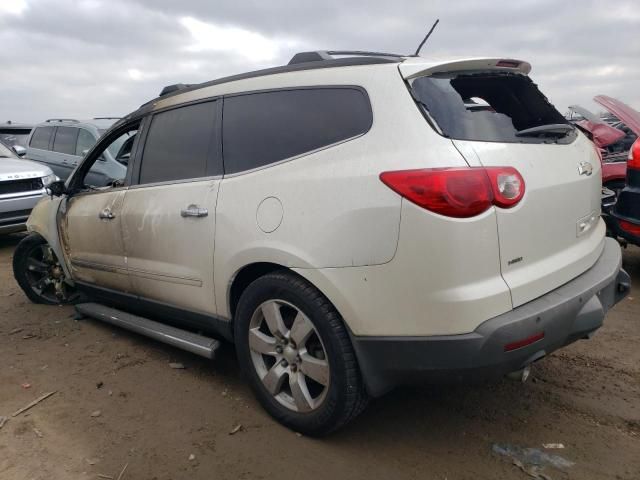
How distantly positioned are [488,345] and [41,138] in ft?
34.9

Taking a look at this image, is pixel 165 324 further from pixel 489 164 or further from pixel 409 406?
pixel 489 164

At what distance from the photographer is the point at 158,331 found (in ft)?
11.7

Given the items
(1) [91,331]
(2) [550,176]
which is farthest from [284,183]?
(1) [91,331]

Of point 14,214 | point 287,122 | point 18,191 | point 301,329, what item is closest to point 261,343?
point 301,329

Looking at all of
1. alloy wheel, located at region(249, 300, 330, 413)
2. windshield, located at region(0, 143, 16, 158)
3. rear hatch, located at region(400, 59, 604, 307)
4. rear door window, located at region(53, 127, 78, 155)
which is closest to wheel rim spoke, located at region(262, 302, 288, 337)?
alloy wheel, located at region(249, 300, 330, 413)

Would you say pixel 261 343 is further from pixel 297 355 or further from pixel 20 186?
pixel 20 186

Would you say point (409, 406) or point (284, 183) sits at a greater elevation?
point (284, 183)

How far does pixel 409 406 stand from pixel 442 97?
67.3 inches

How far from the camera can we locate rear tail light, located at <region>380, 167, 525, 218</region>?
7.14 feet

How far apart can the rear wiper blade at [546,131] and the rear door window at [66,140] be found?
8.83 m

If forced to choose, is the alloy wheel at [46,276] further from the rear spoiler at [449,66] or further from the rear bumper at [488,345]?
the rear spoiler at [449,66]

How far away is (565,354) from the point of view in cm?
369

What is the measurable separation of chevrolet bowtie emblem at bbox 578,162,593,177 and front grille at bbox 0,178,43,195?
7.27 metres

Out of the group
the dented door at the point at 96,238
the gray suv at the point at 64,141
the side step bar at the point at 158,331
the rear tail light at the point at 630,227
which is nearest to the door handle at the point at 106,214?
the dented door at the point at 96,238
